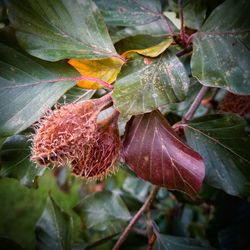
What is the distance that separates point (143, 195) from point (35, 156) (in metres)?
0.83

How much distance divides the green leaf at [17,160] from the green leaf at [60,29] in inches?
8.8

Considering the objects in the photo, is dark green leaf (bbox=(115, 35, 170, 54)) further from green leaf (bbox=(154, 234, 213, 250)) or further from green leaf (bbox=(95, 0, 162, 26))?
green leaf (bbox=(154, 234, 213, 250))

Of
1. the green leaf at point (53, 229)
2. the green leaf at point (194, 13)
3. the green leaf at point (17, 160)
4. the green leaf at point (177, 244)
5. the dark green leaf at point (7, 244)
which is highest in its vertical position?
the green leaf at point (194, 13)

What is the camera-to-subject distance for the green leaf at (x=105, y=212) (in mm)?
1141

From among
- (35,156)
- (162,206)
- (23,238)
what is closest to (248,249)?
(162,206)

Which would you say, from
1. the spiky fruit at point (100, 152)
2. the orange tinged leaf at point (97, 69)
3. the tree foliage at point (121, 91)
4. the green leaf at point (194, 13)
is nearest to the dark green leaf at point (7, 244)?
the tree foliage at point (121, 91)

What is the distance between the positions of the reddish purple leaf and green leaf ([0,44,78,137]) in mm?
167

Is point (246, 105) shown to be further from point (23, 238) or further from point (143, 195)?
point (23, 238)

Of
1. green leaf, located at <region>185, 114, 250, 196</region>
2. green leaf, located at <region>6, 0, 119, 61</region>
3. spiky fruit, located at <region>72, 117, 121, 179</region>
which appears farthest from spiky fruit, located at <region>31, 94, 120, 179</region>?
green leaf, located at <region>185, 114, 250, 196</region>

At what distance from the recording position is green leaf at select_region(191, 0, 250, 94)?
2.02 feet

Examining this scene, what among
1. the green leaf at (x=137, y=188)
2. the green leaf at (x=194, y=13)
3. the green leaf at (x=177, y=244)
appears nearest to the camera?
Result: the green leaf at (x=194, y=13)

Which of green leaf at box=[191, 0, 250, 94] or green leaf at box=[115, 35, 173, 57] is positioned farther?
green leaf at box=[115, 35, 173, 57]

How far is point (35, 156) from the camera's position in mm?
618

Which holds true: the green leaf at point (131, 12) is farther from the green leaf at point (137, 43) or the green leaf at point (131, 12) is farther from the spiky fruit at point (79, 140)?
the spiky fruit at point (79, 140)
